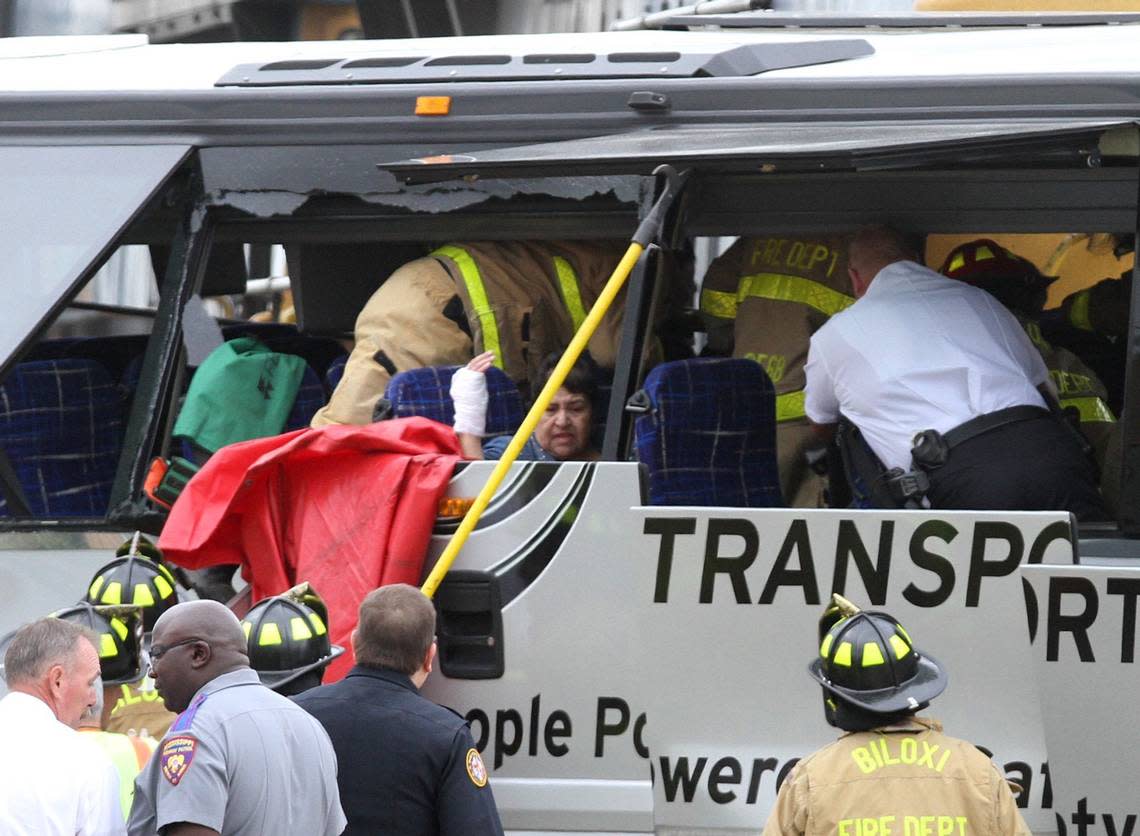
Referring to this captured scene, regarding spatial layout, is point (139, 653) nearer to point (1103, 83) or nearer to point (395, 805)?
point (395, 805)

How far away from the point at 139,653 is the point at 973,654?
1.96 meters

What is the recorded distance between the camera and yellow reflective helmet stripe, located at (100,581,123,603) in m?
4.52

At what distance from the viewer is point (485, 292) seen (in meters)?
5.48

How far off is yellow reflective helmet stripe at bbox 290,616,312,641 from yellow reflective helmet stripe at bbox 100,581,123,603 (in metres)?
0.54

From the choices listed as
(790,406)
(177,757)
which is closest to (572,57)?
(790,406)

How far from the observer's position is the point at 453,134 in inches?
208

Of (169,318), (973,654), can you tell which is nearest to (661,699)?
(973,654)

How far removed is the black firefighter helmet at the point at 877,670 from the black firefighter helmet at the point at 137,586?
1.66 m

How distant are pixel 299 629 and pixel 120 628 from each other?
396mm

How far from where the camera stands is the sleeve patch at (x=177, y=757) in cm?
349

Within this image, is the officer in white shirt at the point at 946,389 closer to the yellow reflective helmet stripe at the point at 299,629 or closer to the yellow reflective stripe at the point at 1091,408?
the yellow reflective stripe at the point at 1091,408

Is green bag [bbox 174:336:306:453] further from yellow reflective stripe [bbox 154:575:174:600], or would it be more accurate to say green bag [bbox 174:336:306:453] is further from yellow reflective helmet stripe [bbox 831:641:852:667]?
yellow reflective helmet stripe [bbox 831:641:852:667]

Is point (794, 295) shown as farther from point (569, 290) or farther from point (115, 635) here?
point (115, 635)

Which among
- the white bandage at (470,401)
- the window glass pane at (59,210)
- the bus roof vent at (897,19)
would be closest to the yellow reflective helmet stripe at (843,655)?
the white bandage at (470,401)
